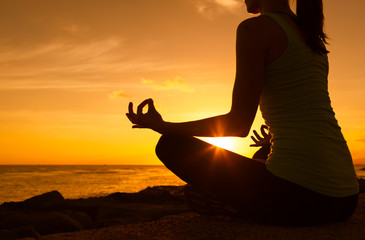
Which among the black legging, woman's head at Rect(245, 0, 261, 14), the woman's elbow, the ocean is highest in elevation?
woman's head at Rect(245, 0, 261, 14)

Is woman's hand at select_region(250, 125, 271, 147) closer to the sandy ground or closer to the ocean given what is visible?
the sandy ground

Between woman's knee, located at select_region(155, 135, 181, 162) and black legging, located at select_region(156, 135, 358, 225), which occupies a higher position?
woman's knee, located at select_region(155, 135, 181, 162)

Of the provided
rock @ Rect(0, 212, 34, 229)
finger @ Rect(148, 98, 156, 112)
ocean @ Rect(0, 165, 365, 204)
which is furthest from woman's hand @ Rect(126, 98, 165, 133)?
ocean @ Rect(0, 165, 365, 204)

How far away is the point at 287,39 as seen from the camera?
1.96 metres

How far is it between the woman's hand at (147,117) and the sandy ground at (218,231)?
2.27 feet

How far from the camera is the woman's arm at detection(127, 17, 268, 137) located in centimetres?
197

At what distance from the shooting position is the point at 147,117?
2.32m

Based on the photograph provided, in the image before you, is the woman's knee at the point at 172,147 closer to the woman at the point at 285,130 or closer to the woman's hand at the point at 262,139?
the woman at the point at 285,130

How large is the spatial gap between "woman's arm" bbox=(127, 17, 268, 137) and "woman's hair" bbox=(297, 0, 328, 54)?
0.94ft

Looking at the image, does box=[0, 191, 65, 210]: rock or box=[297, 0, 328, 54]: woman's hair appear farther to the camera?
box=[0, 191, 65, 210]: rock

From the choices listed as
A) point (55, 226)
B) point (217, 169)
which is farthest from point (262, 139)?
point (55, 226)

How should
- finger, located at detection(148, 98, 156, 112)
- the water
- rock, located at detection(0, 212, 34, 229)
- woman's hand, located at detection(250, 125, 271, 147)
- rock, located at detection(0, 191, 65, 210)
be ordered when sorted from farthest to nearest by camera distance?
the water
rock, located at detection(0, 191, 65, 210)
rock, located at detection(0, 212, 34, 229)
woman's hand, located at detection(250, 125, 271, 147)
finger, located at detection(148, 98, 156, 112)

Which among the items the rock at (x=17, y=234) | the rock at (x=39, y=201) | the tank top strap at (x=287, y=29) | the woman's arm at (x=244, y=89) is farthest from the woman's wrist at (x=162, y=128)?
the rock at (x=39, y=201)

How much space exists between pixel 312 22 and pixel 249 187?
109 cm
